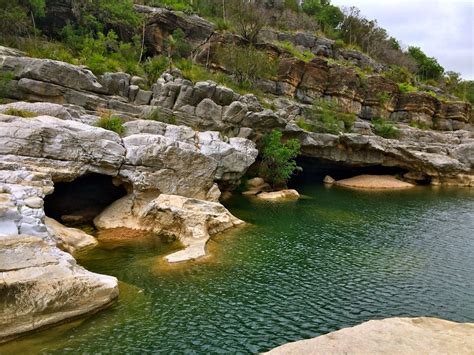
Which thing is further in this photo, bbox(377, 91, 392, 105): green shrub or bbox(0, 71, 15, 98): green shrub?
bbox(377, 91, 392, 105): green shrub

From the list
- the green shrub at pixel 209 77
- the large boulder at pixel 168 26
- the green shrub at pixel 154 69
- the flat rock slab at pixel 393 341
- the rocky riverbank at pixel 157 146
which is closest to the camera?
the flat rock slab at pixel 393 341

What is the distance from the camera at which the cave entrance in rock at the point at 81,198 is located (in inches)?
947

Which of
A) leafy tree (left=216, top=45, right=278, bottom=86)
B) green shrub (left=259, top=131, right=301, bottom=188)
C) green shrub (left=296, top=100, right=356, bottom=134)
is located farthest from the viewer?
leafy tree (left=216, top=45, right=278, bottom=86)

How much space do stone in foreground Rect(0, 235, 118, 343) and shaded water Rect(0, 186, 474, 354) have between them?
446 mm

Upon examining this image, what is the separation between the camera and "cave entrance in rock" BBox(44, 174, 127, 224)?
947 inches

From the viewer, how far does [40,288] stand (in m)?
11.3

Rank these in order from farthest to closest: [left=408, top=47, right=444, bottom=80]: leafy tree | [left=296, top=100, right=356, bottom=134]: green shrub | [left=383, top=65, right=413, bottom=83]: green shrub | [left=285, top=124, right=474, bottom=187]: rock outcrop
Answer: [left=408, top=47, right=444, bottom=80]: leafy tree, [left=383, top=65, right=413, bottom=83]: green shrub, [left=285, top=124, right=474, bottom=187]: rock outcrop, [left=296, top=100, right=356, bottom=134]: green shrub

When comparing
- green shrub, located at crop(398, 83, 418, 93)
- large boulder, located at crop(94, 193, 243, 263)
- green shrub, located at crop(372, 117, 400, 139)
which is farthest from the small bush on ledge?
green shrub, located at crop(398, 83, 418, 93)

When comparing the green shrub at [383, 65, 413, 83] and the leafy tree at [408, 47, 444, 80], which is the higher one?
the leafy tree at [408, 47, 444, 80]

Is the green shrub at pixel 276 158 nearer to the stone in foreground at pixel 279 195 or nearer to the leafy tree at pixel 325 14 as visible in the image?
the stone in foreground at pixel 279 195

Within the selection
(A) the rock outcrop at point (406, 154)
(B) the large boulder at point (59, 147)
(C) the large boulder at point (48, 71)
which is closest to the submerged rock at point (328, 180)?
(A) the rock outcrop at point (406, 154)

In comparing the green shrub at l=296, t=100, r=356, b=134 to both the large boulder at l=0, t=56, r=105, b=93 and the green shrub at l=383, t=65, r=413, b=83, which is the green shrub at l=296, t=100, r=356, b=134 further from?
the large boulder at l=0, t=56, r=105, b=93

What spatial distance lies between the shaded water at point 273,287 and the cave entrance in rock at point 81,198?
20.0 feet

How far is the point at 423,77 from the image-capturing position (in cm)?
8038
